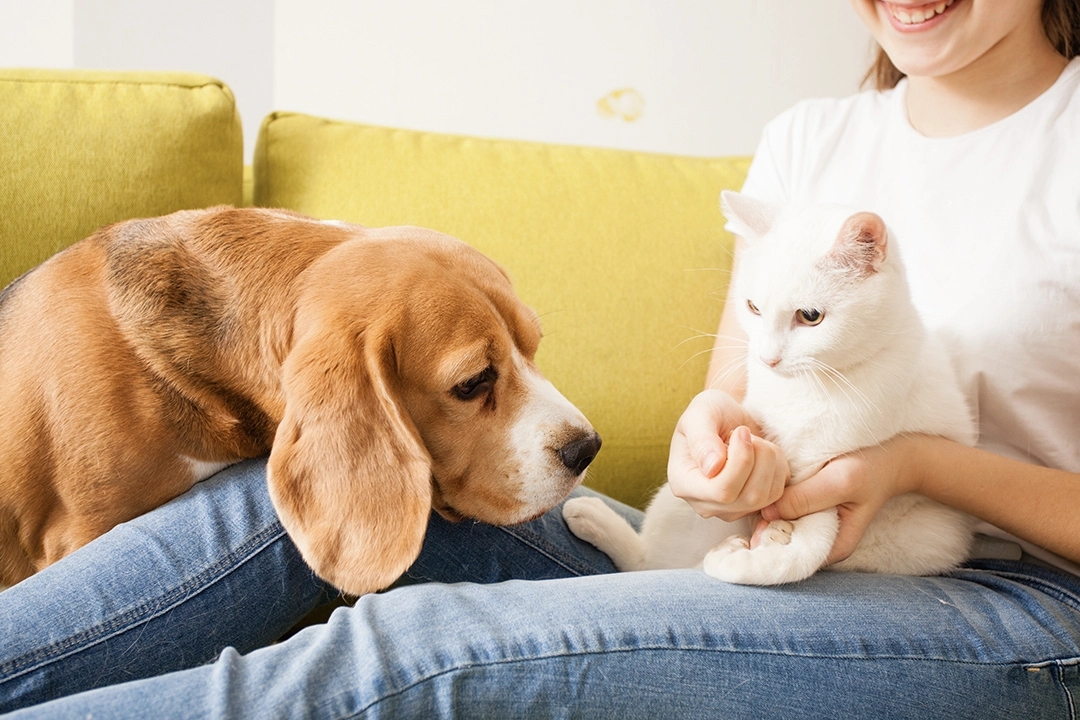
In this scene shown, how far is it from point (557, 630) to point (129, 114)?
158 centimetres

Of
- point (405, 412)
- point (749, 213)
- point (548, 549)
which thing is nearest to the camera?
point (405, 412)

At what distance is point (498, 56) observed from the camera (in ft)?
9.88

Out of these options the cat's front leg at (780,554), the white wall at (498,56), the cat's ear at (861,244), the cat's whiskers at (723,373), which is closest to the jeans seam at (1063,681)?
the cat's front leg at (780,554)

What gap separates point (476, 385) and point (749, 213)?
537 millimetres

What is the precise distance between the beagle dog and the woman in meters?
0.11

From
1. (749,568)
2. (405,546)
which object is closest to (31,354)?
(405,546)

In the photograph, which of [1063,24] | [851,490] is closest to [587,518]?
[851,490]

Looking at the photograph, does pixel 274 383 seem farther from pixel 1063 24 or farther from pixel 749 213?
pixel 1063 24

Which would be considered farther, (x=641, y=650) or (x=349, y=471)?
(x=349, y=471)

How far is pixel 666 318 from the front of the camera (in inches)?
85.0

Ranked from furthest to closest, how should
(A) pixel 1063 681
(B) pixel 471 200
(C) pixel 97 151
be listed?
(B) pixel 471 200, (C) pixel 97 151, (A) pixel 1063 681

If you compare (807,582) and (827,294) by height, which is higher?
(827,294)

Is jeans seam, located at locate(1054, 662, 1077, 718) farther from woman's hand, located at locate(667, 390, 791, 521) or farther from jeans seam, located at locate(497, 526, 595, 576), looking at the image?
jeans seam, located at locate(497, 526, 595, 576)

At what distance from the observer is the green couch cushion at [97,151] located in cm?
188
